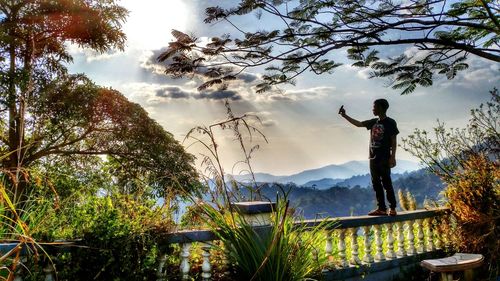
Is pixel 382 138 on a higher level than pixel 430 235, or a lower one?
higher

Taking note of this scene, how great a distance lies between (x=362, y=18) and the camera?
274 inches

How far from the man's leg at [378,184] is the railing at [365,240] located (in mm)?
259

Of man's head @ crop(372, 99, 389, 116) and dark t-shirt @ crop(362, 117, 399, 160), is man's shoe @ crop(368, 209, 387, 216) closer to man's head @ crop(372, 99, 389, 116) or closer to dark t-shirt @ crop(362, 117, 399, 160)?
dark t-shirt @ crop(362, 117, 399, 160)

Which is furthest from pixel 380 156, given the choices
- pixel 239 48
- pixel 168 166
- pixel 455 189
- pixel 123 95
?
pixel 123 95

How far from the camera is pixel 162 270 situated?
3.80 metres

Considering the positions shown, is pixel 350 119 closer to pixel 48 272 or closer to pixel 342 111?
pixel 342 111

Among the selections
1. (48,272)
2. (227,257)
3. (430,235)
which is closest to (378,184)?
(430,235)

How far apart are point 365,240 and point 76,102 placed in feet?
37.5

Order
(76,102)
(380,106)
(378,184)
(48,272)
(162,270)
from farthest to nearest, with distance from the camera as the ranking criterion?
1. (76,102)
2. (380,106)
3. (378,184)
4. (162,270)
5. (48,272)

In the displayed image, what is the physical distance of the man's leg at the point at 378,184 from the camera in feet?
21.2

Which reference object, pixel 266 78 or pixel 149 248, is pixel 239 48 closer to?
pixel 266 78

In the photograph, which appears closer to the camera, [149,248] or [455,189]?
[149,248]

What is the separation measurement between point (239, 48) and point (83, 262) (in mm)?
4558

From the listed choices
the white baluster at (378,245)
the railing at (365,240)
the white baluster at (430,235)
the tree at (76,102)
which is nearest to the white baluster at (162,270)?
the railing at (365,240)
